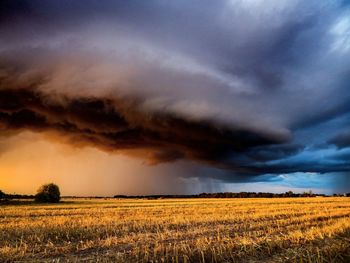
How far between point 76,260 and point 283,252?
6.53 m

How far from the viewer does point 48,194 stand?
5519 centimetres

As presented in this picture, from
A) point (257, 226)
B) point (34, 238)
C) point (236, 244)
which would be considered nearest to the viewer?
point (236, 244)

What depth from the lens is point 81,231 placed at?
17.1 m

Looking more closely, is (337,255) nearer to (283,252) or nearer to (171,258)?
(283,252)

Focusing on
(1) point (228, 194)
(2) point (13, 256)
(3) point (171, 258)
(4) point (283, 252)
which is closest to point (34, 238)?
(2) point (13, 256)

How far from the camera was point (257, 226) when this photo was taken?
749 inches

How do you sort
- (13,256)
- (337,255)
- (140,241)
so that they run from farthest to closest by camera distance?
1. (140,241)
2. (13,256)
3. (337,255)

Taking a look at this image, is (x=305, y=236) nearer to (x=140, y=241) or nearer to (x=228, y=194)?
(x=140, y=241)

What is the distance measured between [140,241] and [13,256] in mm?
4729

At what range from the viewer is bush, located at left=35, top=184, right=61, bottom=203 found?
55.0 meters

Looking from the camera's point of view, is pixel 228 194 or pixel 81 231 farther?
pixel 228 194

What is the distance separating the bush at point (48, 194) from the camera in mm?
54969

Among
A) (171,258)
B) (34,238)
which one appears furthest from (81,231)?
(171,258)

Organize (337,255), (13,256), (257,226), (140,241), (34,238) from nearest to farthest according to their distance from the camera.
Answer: (337,255) → (13,256) → (140,241) → (34,238) → (257,226)
